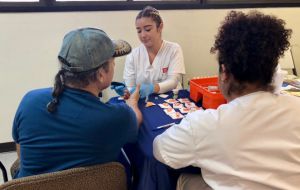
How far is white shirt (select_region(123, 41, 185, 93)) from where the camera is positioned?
2121mm

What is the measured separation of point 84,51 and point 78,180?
463 mm

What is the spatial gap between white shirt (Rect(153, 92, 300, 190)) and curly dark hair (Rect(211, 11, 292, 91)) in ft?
0.23

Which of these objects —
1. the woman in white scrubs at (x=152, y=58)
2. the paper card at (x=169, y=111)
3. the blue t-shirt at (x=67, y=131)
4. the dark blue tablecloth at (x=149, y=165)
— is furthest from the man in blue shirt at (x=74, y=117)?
the woman in white scrubs at (x=152, y=58)

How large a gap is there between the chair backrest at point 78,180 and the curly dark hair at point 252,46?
0.54 m

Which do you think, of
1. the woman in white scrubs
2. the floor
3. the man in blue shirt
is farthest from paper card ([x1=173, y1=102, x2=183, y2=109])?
the floor

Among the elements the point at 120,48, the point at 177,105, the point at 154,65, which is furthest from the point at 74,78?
the point at 154,65

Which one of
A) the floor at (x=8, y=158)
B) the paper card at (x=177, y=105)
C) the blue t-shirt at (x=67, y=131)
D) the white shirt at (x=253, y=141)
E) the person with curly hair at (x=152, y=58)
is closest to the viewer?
the white shirt at (x=253, y=141)

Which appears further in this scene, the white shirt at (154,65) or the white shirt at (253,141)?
the white shirt at (154,65)

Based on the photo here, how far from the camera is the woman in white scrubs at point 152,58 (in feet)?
6.70

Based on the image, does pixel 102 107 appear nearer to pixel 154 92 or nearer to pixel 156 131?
pixel 156 131

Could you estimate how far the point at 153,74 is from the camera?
2143 millimetres

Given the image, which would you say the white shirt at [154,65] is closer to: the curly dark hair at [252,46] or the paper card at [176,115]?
the paper card at [176,115]

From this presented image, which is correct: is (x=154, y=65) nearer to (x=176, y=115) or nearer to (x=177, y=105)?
(x=177, y=105)

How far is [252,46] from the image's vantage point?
3.04 ft
